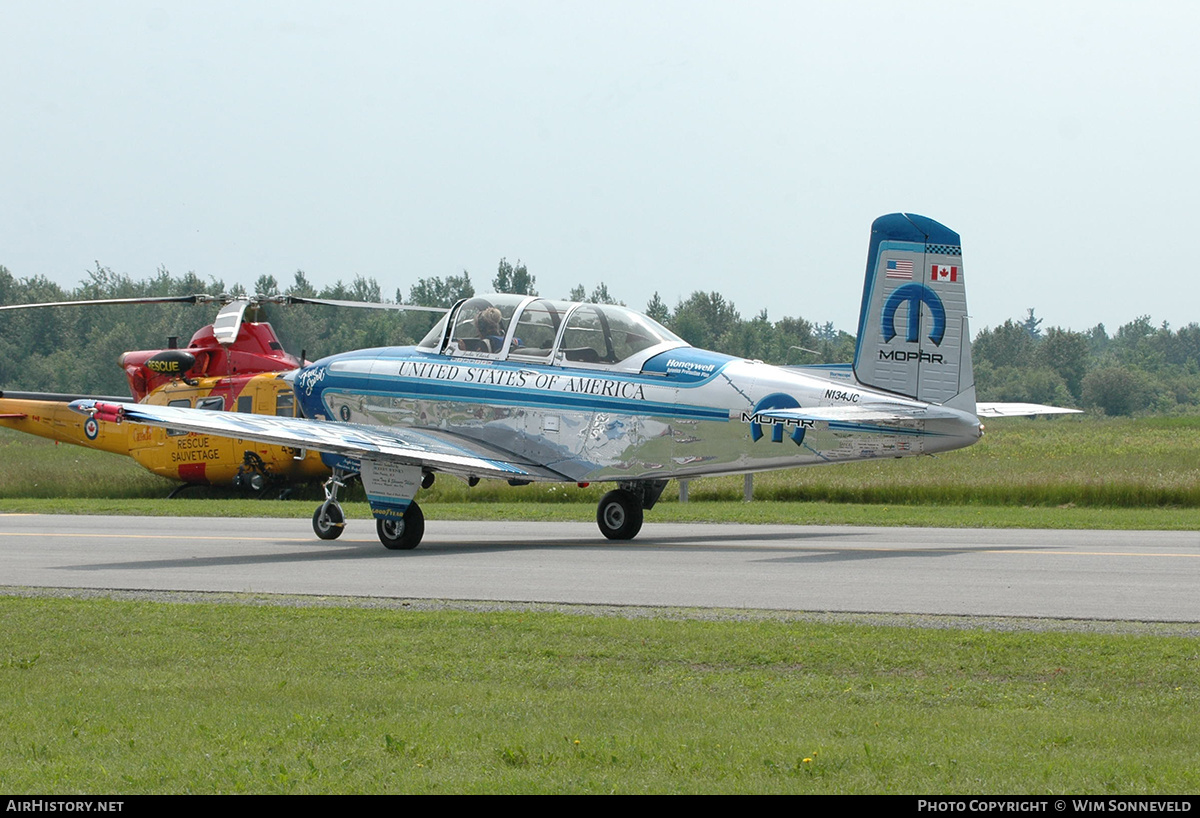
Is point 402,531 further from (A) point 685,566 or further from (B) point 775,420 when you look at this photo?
(B) point 775,420

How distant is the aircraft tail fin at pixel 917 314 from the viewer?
49.3 ft

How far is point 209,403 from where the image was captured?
2964cm

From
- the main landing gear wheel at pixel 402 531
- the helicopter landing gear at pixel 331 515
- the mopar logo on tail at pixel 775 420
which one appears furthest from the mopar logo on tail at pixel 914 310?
the helicopter landing gear at pixel 331 515

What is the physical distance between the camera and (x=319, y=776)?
6.25 metres

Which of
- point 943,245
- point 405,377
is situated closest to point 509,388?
point 405,377

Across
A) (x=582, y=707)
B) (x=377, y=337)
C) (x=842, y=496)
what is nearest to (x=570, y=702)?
(x=582, y=707)

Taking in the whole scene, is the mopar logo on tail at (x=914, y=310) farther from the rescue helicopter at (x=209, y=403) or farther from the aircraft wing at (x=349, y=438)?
the rescue helicopter at (x=209, y=403)

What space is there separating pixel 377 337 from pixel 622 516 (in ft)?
289

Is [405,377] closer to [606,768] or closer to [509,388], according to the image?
[509,388]

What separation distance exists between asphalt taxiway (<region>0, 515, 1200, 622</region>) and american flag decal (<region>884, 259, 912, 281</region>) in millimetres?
3195

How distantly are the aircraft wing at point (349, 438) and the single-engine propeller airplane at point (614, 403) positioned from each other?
3 cm

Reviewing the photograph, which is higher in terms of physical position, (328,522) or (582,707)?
(582,707)

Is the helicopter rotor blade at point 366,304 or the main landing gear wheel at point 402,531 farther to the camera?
the helicopter rotor blade at point 366,304
